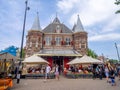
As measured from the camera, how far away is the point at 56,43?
39.2 metres

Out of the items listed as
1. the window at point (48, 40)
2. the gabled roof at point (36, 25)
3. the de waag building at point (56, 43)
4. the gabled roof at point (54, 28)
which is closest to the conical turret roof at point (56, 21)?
the gabled roof at point (54, 28)

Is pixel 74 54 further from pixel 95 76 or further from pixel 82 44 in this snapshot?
pixel 95 76

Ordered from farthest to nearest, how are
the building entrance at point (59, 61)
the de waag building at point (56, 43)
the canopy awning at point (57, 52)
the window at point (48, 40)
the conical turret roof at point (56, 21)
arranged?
the conical turret roof at point (56, 21) < the window at point (48, 40) < the building entrance at point (59, 61) < the de waag building at point (56, 43) < the canopy awning at point (57, 52)

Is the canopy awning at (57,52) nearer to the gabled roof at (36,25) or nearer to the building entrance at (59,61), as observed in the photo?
the building entrance at (59,61)

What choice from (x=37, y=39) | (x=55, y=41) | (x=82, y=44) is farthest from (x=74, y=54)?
(x=37, y=39)

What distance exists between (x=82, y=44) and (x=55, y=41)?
6.32 m

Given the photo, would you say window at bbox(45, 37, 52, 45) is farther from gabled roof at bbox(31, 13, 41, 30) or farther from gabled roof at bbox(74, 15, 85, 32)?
gabled roof at bbox(74, 15, 85, 32)

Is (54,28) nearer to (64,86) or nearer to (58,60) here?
(58,60)

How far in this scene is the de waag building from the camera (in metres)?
36.4

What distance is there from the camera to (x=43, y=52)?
120 feet

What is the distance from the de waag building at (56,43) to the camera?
36.4 metres

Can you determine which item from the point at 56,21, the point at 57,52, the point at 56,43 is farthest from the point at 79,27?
the point at 57,52

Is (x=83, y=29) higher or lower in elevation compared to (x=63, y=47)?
higher

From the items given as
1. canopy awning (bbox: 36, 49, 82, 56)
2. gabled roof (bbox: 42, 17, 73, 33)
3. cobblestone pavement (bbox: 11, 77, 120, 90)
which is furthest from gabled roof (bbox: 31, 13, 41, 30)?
cobblestone pavement (bbox: 11, 77, 120, 90)
